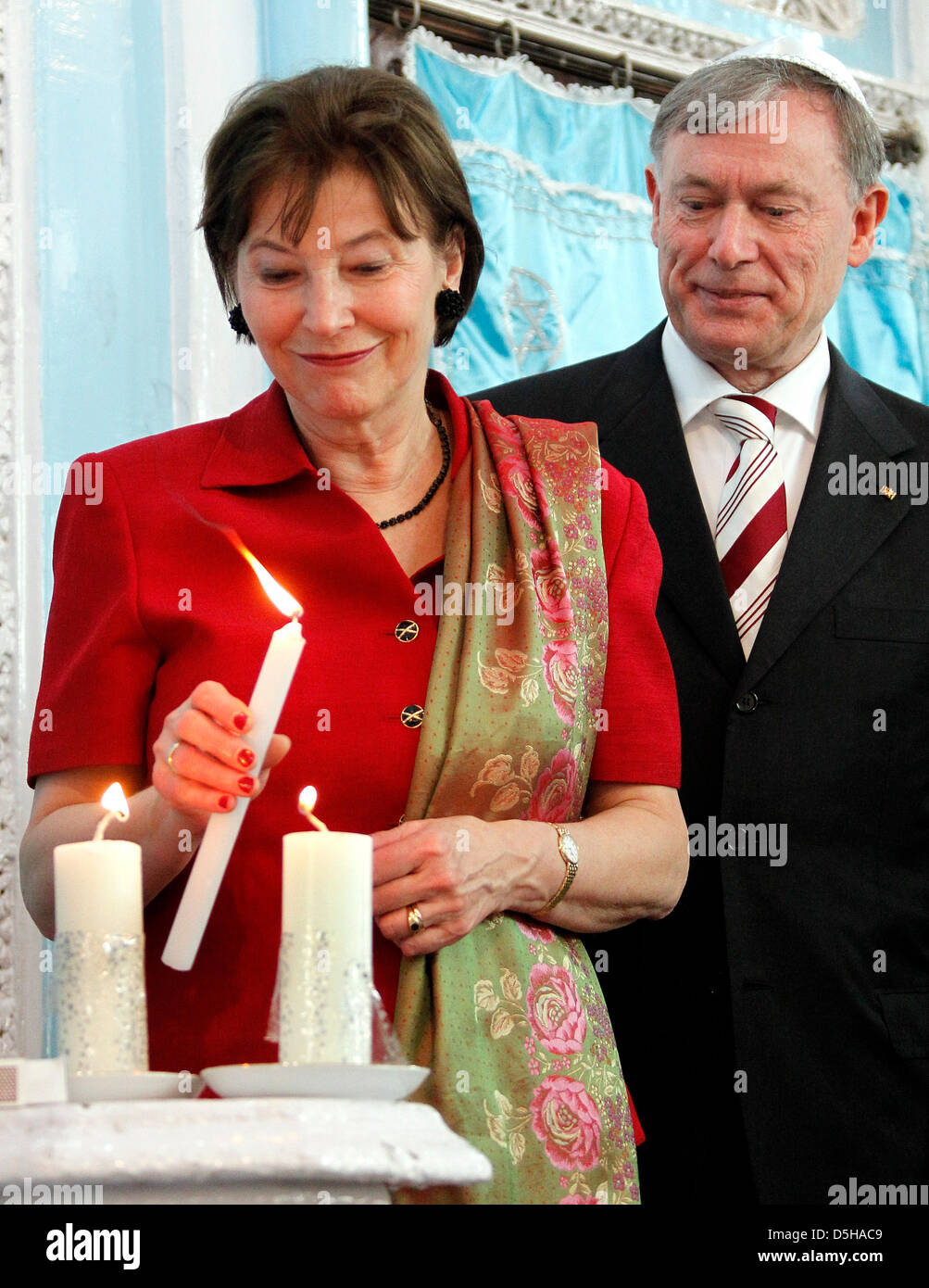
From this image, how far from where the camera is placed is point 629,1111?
158 centimetres

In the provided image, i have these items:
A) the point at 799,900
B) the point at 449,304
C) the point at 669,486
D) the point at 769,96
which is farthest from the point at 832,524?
the point at 449,304

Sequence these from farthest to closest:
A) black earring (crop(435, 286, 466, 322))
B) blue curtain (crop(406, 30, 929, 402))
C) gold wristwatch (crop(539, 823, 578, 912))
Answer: blue curtain (crop(406, 30, 929, 402)) < black earring (crop(435, 286, 466, 322)) < gold wristwatch (crop(539, 823, 578, 912))

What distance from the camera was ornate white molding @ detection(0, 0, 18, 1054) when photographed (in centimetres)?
212

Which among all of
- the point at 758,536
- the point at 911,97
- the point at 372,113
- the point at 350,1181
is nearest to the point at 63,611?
the point at 372,113

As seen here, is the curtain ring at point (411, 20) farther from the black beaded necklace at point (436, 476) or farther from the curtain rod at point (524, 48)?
the black beaded necklace at point (436, 476)

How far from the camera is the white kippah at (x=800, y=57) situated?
2404mm

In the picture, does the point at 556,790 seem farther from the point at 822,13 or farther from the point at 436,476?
the point at 822,13

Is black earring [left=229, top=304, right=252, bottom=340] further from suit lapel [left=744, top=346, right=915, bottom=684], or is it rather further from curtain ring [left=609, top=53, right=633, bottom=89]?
curtain ring [left=609, top=53, right=633, bottom=89]

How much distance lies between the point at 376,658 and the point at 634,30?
198cm

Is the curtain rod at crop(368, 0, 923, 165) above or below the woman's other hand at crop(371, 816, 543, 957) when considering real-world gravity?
above

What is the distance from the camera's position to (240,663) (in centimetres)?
152

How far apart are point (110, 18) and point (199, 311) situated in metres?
0.42

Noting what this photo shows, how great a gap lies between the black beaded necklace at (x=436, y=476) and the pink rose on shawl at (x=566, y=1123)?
571 millimetres

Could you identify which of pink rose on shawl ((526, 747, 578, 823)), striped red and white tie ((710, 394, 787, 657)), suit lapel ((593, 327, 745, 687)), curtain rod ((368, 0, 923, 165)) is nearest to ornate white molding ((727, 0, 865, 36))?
curtain rod ((368, 0, 923, 165))
